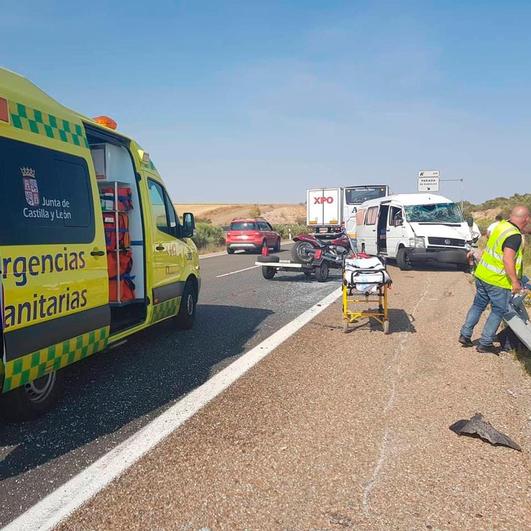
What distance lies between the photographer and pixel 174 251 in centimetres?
684

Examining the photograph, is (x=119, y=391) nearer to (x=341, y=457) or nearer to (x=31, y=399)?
(x=31, y=399)

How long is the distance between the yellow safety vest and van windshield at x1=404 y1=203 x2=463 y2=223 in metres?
9.58

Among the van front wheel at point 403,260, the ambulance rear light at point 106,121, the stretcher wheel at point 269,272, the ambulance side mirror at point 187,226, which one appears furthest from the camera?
the van front wheel at point 403,260

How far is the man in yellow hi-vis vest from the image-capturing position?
5625 millimetres

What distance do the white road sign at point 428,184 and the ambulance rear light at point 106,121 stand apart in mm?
28747

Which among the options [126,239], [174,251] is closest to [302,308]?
[174,251]

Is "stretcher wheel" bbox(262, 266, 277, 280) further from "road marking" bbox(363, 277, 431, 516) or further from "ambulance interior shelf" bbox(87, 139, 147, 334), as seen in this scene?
"ambulance interior shelf" bbox(87, 139, 147, 334)

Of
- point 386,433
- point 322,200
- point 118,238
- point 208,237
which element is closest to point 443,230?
point 118,238

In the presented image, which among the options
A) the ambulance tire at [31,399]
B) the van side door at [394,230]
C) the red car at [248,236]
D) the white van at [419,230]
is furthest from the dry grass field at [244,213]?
the ambulance tire at [31,399]

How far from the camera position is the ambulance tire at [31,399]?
3.98 m

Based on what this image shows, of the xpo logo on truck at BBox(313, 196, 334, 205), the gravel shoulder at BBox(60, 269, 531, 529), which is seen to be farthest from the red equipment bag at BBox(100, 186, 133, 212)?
the xpo logo on truck at BBox(313, 196, 334, 205)

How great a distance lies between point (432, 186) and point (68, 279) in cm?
3080

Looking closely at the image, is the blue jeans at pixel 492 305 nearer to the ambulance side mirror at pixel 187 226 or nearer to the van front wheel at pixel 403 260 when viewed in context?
the ambulance side mirror at pixel 187 226

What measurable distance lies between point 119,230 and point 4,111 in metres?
2.54
